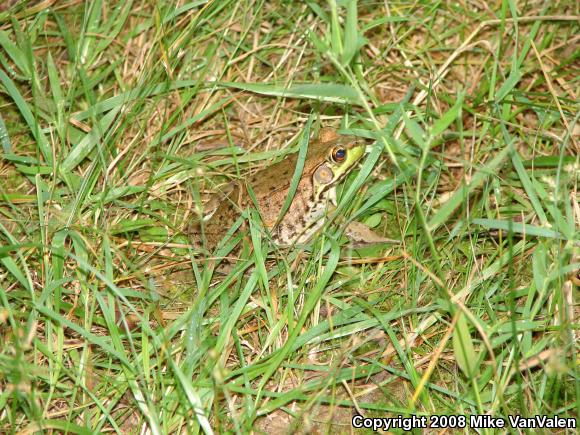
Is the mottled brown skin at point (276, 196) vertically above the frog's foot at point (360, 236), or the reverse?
the mottled brown skin at point (276, 196)

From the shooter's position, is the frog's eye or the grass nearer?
the grass

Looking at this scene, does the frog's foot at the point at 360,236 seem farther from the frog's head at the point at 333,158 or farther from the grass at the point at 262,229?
the frog's head at the point at 333,158

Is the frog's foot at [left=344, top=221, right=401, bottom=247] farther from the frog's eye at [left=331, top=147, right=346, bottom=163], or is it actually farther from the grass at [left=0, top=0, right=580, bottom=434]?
the frog's eye at [left=331, top=147, right=346, bottom=163]

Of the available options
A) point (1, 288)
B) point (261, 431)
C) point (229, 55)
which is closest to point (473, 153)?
point (229, 55)

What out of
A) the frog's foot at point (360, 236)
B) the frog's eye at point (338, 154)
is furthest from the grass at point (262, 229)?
the frog's eye at point (338, 154)

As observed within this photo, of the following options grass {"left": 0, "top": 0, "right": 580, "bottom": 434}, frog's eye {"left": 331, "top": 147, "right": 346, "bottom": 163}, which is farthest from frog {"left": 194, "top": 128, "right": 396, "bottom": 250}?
grass {"left": 0, "top": 0, "right": 580, "bottom": 434}

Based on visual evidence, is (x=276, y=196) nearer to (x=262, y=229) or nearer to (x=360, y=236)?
(x=262, y=229)

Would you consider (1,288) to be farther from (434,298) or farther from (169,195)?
(434,298)

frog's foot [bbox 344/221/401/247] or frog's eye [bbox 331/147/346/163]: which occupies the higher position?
frog's eye [bbox 331/147/346/163]
